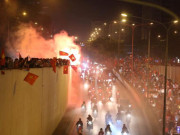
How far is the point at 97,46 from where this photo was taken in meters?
67.8

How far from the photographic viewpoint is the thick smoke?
31.5 meters

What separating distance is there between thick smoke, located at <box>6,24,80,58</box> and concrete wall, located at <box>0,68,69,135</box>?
17.3 metres

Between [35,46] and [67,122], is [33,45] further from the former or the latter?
[67,122]

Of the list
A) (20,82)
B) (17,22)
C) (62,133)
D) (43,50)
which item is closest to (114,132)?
(62,133)

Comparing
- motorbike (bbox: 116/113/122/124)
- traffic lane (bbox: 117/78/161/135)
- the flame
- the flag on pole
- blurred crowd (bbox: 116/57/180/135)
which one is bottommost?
traffic lane (bbox: 117/78/161/135)

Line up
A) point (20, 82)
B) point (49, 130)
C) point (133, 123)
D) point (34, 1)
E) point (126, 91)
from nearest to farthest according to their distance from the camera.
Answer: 1. point (20, 82)
2. point (49, 130)
3. point (133, 123)
4. point (126, 91)
5. point (34, 1)

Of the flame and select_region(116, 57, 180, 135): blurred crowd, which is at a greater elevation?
the flame

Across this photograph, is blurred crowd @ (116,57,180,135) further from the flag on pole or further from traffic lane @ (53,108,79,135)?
the flag on pole

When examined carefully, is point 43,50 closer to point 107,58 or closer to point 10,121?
point 10,121

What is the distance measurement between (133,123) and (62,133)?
20.9 ft

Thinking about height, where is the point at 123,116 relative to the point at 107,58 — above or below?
below

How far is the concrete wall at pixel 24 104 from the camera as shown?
26.0ft

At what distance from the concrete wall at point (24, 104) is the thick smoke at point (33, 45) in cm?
1729

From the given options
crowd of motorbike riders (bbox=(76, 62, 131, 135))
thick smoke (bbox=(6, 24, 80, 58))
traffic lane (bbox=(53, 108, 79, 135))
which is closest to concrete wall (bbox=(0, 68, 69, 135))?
traffic lane (bbox=(53, 108, 79, 135))
